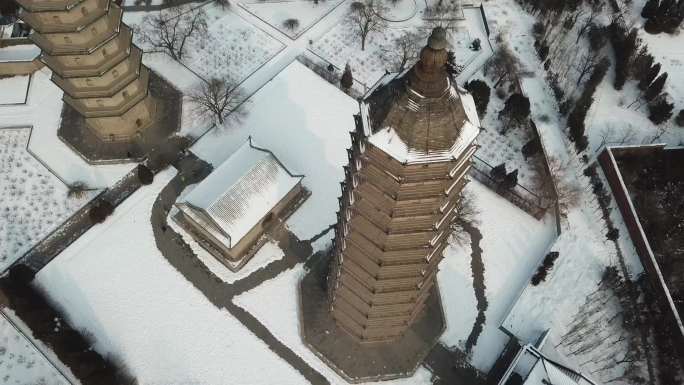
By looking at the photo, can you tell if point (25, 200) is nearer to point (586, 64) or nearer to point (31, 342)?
point (31, 342)

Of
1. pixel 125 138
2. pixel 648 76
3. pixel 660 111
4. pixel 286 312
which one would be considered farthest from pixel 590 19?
pixel 125 138

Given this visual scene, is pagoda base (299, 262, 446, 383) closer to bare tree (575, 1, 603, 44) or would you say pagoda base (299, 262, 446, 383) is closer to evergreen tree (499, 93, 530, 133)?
evergreen tree (499, 93, 530, 133)

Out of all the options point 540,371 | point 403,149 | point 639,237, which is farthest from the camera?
point 639,237

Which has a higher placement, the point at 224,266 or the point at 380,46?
the point at 380,46

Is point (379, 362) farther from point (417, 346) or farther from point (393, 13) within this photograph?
point (393, 13)

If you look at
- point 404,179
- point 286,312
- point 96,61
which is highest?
point 404,179

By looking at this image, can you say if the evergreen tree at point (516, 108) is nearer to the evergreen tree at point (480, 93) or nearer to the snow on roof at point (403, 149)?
the evergreen tree at point (480, 93)
